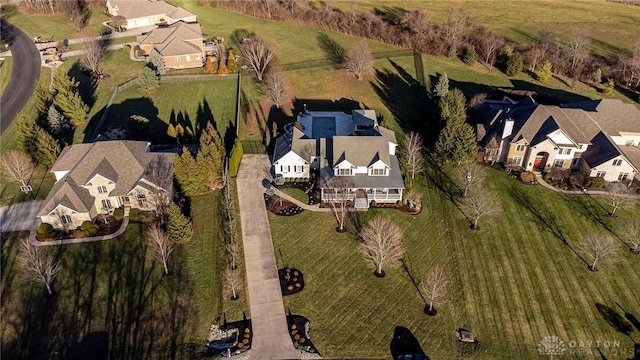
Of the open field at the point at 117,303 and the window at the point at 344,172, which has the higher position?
the window at the point at 344,172

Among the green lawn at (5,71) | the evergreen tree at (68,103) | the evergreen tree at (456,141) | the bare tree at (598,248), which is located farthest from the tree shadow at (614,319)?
the green lawn at (5,71)

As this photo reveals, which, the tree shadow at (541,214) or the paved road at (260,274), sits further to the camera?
the tree shadow at (541,214)

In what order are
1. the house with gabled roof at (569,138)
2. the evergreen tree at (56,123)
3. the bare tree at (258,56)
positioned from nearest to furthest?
the house with gabled roof at (569,138) → the evergreen tree at (56,123) → the bare tree at (258,56)

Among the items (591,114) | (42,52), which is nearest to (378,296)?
(591,114)

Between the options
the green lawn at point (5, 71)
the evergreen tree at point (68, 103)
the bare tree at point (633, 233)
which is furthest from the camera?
the green lawn at point (5, 71)

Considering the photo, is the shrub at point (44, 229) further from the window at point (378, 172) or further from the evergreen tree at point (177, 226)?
the window at point (378, 172)

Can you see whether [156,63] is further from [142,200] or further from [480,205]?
[480,205]

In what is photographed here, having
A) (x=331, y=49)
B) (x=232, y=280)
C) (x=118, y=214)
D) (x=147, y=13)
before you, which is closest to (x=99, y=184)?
(x=118, y=214)

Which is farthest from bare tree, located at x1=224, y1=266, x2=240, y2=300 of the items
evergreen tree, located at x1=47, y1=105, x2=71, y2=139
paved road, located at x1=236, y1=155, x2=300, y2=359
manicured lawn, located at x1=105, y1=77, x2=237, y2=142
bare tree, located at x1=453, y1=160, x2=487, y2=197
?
evergreen tree, located at x1=47, y1=105, x2=71, y2=139
